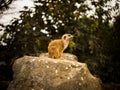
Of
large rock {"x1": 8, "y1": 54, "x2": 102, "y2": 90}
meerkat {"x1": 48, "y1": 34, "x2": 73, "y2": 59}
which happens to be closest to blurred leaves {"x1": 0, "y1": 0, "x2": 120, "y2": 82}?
meerkat {"x1": 48, "y1": 34, "x2": 73, "y2": 59}

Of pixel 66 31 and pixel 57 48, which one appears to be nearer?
pixel 57 48

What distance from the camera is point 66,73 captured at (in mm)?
7160

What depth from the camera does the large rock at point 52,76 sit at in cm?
706

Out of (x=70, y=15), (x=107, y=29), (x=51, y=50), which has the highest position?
(x=51, y=50)

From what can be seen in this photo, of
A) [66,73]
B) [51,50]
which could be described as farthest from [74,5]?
[66,73]

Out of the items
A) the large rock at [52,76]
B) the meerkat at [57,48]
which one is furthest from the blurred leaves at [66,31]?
the large rock at [52,76]

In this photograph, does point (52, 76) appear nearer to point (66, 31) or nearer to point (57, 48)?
point (57, 48)

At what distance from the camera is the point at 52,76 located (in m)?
7.11

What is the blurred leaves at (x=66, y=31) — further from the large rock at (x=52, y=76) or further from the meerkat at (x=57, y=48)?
the large rock at (x=52, y=76)

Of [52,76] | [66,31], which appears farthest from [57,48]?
[66,31]

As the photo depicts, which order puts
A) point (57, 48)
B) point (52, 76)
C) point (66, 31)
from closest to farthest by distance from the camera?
point (52, 76) < point (57, 48) < point (66, 31)

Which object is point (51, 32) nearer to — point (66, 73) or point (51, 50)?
point (51, 50)

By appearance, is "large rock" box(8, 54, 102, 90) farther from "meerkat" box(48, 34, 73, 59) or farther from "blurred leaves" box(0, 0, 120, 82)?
"blurred leaves" box(0, 0, 120, 82)

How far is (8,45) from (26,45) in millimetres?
578
